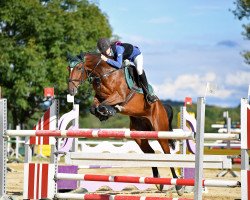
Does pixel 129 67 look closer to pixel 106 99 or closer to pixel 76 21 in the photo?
pixel 106 99

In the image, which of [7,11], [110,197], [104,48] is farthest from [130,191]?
[7,11]

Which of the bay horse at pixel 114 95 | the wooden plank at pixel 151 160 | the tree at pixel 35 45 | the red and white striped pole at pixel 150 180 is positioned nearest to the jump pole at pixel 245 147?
the red and white striped pole at pixel 150 180

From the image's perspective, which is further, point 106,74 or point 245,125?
point 106,74

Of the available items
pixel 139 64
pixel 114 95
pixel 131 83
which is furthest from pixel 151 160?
pixel 139 64

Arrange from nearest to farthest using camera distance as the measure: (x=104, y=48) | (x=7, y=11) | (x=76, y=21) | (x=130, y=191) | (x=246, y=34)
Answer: (x=104, y=48), (x=130, y=191), (x=246, y=34), (x=7, y=11), (x=76, y=21)

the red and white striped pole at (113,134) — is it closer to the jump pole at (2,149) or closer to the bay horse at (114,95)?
the jump pole at (2,149)

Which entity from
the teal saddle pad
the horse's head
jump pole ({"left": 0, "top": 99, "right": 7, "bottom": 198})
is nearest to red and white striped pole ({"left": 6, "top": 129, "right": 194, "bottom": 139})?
jump pole ({"left": 0, "top": 99, "right": 7, "bottom": 198})

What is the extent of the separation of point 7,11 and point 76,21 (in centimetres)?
341

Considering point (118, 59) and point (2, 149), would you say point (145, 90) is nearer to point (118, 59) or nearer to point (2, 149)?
point (118, 59)

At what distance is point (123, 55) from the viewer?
9.56 meters

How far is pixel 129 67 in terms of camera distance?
9.68 metres

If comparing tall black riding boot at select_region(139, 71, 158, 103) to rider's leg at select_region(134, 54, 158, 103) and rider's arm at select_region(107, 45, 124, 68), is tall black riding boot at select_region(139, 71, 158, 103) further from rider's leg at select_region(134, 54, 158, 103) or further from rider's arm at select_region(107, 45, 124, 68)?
rider's arm at select_region(107, 45, 124, 68)

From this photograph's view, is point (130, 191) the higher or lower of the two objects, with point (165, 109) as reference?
lower

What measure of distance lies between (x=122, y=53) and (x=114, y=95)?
552 mm
